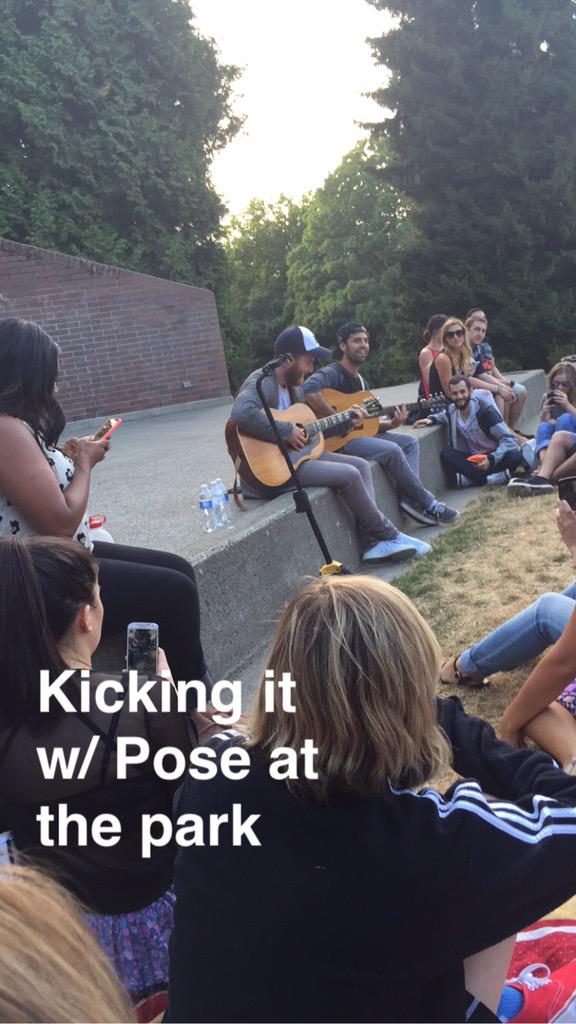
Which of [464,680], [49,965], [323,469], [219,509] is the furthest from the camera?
[323,469]

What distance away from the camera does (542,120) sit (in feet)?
66.7

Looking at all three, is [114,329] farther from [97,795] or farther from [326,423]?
[97,795]

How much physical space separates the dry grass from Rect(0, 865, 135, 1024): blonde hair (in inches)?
107

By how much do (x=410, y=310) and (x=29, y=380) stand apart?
65.8ft

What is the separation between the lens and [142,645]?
2.42 metres

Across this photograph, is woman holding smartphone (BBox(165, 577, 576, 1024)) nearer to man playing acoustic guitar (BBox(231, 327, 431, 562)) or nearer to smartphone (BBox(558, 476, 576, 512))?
smartphone (BBox(558, 476, 576, 512))

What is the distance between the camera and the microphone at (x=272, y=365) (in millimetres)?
5136

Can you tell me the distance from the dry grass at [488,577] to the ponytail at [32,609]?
1904 millimetres

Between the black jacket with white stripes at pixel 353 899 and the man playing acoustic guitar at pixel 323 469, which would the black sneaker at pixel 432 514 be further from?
the black jacket with white stripes at pixel 353 899

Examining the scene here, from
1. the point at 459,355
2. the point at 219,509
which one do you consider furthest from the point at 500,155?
the point at 219,509

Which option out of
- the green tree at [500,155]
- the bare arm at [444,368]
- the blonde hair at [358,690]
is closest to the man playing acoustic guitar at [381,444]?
the bare arm at [444,368]

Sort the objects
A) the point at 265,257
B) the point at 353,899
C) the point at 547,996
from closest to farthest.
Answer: the point at 353,899 → the point at 547,996 → the point at 265,257

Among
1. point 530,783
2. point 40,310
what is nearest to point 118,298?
point 40,310

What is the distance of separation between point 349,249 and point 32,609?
118 feet
